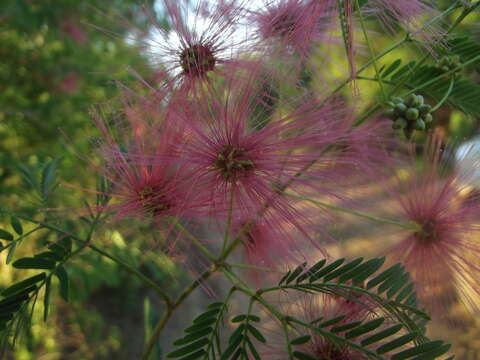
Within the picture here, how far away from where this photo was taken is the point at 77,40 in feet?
8.32

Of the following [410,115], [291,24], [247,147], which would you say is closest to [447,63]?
[410,115]

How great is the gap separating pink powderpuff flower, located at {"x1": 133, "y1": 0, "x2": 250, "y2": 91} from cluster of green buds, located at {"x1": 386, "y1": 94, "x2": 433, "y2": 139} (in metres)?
0.31

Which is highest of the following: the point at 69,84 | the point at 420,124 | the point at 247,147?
the point at 69,84

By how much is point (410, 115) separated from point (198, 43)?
17.3 inches

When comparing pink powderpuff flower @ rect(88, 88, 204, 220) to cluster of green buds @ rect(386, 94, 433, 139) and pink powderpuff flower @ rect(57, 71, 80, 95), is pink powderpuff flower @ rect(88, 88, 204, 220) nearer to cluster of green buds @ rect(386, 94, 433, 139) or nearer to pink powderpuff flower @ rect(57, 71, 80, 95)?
cluster of green buds @ rect(386, 94, 433, 139)

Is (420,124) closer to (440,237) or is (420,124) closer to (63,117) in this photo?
(440,237)

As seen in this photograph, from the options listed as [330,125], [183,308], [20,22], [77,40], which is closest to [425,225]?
[330,125]

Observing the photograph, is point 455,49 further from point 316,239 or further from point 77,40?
point 77,40

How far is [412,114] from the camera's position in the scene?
2.16 ft

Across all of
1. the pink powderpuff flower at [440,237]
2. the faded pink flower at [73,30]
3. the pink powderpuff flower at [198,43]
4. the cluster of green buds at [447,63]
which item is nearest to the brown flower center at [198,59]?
the pink powderpuff flower at [198,43]

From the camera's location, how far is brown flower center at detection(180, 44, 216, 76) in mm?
780

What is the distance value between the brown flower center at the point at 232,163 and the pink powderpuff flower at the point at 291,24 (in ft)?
0.66

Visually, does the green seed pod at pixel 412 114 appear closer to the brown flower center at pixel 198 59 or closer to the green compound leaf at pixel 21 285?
the brown flower center at pixel 198 59

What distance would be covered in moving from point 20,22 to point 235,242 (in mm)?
1602
